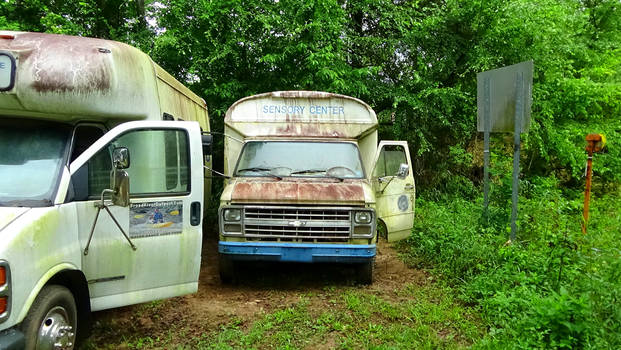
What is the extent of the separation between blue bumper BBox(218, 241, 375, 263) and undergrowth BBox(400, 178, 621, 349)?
137 centimetres

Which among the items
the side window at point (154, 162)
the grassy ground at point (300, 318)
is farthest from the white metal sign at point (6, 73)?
the grassy ground at point (300, 318)

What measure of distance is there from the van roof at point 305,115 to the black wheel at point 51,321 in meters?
3.82

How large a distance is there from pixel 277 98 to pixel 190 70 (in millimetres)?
3973

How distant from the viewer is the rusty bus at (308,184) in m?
5.54

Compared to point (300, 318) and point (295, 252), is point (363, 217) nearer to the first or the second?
point (295, 252)

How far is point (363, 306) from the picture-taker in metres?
5.10

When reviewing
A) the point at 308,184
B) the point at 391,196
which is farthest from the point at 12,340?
the point at 391,196

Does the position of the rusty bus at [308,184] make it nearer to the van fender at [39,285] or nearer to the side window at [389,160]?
the side window at [389,160]

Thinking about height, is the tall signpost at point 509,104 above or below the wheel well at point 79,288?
above

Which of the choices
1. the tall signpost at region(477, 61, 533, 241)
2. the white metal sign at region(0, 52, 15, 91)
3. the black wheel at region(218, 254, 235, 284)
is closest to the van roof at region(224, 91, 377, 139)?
the tall signpost at region(477, 61, 533, 241)

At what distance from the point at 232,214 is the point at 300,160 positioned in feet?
4.27

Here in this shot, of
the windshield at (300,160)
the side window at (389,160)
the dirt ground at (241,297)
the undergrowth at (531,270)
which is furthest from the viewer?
the side window at (389,160)

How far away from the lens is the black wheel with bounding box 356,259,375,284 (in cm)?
579

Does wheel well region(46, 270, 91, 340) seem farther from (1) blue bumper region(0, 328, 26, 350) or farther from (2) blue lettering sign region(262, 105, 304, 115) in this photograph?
(2) blue lettering sign region(262, 105, 304, 115)
